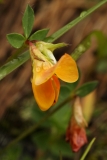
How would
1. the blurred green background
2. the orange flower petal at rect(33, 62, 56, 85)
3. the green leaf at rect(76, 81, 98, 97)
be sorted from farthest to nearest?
the blurred green background, the green leaf at rect(76, 81, 98, 97), the orange flower petal at rect(33, 62, 56, 85)

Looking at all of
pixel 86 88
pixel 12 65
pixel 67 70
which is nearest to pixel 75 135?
pixel 86 88

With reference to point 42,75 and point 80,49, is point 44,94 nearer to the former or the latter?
point 42,75

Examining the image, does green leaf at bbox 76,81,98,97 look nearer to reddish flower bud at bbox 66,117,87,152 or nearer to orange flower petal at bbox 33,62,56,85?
reddish flower bud at bbox 66,117,87,152

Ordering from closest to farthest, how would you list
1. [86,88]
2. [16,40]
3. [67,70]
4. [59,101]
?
1. [67,70]
2. [16,40]
3. [86,88]
4. [59,101]

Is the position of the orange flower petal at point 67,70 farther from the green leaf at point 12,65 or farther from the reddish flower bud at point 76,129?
the reddish flower bud at point 76,129

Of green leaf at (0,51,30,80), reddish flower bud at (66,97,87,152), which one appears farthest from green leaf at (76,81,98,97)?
green leaf at (0,51,30,80)

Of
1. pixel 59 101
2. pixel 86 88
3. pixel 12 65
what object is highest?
pixel 12 65
